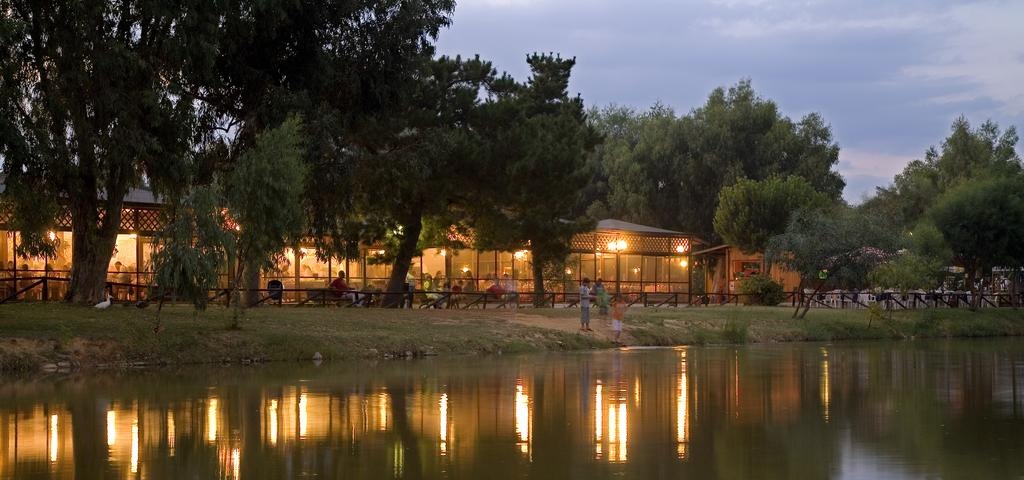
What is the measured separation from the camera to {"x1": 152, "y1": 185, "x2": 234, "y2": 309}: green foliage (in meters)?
24.1

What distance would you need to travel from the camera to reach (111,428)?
1395cm

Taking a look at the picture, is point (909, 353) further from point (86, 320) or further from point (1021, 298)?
point (1021, 298)

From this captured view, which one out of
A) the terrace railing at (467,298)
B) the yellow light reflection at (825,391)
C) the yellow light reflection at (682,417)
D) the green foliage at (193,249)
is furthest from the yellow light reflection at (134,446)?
the terrace railing at (467,298)

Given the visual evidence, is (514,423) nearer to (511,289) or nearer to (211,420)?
(211,420)

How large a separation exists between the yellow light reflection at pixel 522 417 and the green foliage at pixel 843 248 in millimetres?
26228

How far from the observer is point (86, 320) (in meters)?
25.8

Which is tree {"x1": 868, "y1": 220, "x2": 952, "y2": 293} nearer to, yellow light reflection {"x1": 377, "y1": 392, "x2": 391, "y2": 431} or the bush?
the bush

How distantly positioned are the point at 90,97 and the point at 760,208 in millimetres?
42074

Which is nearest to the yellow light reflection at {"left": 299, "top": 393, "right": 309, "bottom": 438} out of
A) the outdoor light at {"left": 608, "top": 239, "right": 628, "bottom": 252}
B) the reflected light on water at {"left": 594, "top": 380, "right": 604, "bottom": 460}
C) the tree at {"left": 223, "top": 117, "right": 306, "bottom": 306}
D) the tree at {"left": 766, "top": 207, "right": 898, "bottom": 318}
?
the reflected light on water at {"left": 594, "top": 380, "right": 604, "bottom": 460}

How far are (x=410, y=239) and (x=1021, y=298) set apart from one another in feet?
98.6

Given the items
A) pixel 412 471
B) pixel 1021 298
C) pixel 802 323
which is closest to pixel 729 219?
pixel 1021 298

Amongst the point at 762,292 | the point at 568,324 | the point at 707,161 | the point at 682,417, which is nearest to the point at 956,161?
the point at 707,161

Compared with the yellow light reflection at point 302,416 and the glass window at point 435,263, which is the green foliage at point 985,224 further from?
the yellow light reflection at point 302,416

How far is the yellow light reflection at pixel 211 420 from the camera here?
13367 mm
